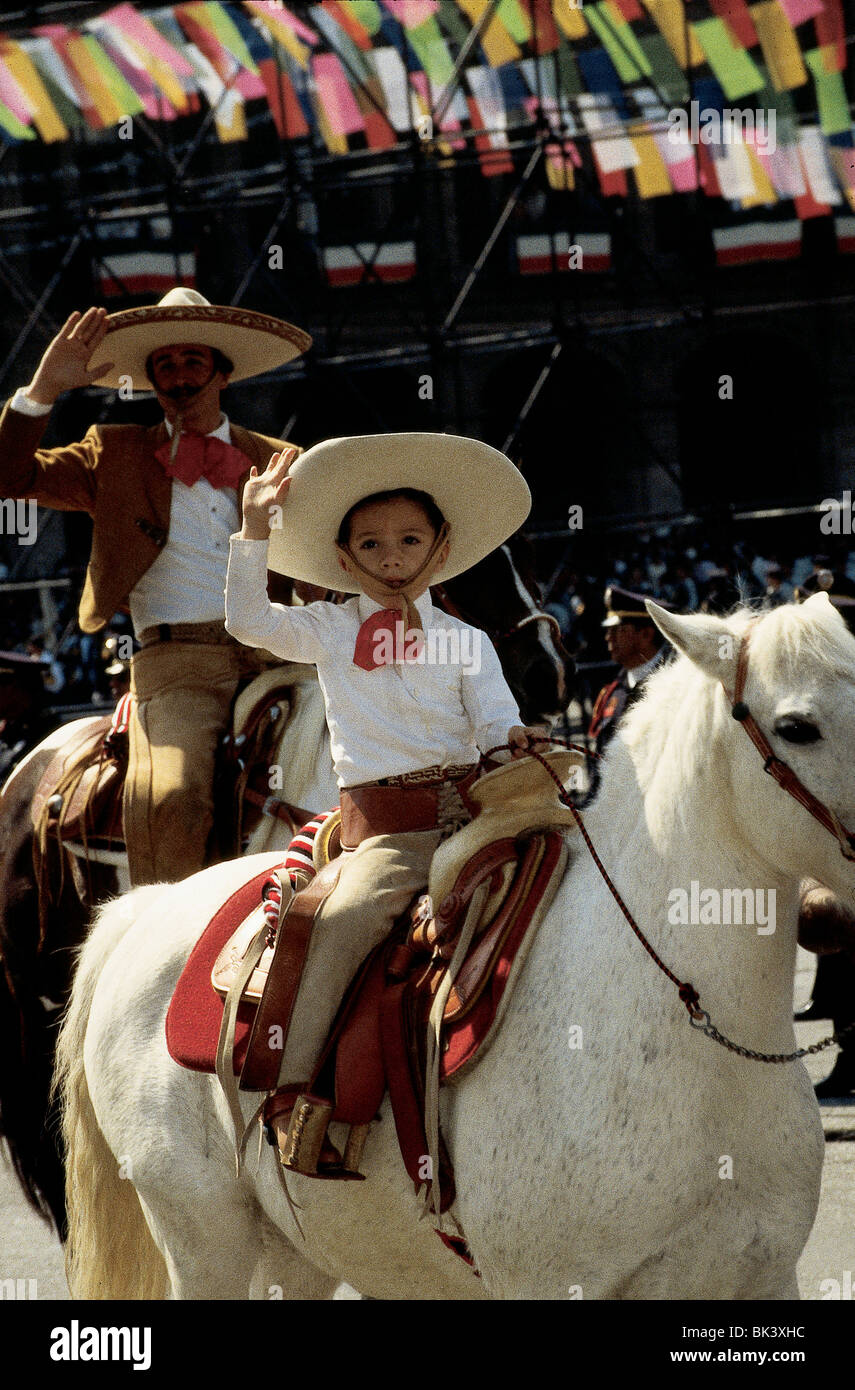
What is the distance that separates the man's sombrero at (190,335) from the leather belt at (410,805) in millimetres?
2270

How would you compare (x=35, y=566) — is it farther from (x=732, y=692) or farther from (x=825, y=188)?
(x=732, y=692)

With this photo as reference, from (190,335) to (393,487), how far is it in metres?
2.16

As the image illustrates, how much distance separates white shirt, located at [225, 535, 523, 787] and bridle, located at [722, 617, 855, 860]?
0.63 m

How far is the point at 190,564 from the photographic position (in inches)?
199

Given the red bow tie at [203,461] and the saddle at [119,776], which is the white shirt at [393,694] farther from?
the red bow tie at [203,461]

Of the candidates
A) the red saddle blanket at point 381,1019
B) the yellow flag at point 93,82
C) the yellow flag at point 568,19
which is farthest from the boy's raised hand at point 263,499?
the yellow flag at point 93,82

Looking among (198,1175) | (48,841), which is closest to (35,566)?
(48,841)

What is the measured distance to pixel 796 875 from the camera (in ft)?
8.45

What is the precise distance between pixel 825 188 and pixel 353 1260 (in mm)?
17041

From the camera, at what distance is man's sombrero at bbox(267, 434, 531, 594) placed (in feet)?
9.99

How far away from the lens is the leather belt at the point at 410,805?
3021 mm

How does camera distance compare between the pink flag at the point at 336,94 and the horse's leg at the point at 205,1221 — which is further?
the pink flag at the point at 336,94

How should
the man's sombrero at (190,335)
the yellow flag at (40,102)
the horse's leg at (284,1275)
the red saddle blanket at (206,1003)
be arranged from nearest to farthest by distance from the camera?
the red saddle blanket at (206,1003) → the horse's leg at (284,1275) → the man's sombrero at (190,335) → the yellow flag at (40,102)

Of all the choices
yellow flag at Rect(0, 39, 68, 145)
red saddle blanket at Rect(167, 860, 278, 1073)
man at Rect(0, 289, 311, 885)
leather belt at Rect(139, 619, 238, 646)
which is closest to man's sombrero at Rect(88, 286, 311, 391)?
man at Rect(0, 289, 311, 885)
